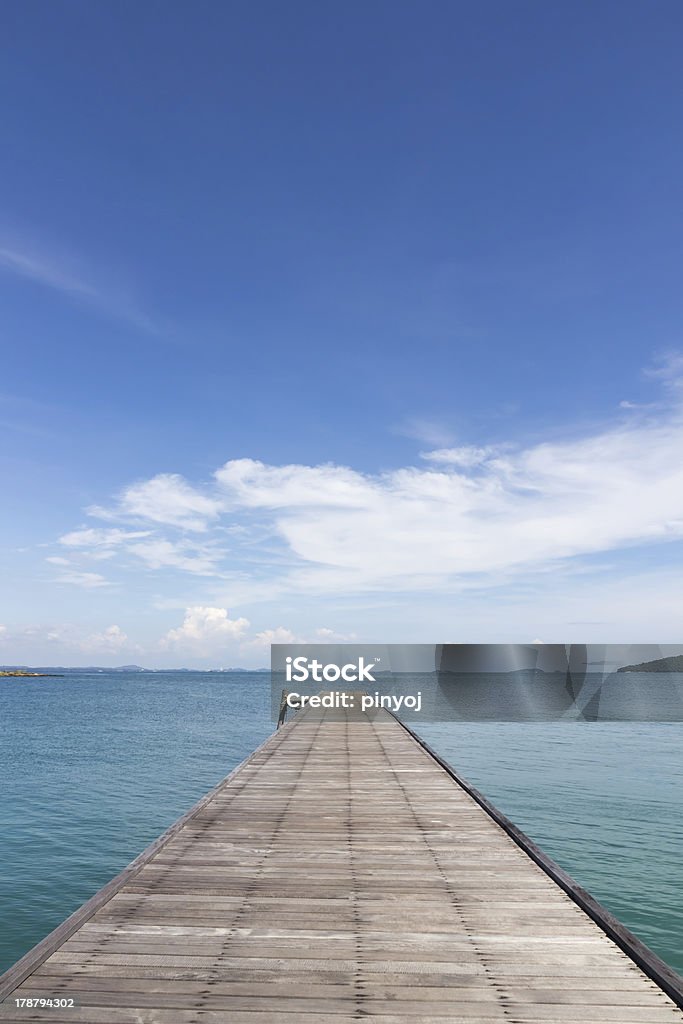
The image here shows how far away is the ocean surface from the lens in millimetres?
12359

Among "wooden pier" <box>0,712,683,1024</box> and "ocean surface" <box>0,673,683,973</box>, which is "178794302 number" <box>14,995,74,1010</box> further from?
"ocean surface" <box>0,673,683,973</box>

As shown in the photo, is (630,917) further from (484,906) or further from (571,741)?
(571,741)

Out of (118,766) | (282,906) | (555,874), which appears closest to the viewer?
(282,906)

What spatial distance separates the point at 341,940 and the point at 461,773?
71.2ft

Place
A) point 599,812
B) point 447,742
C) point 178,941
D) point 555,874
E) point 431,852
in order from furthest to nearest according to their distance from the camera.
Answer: point 447,742
point 599,812
point 431,852
point 555,874
point 178,941

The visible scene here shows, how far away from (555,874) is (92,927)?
15.3 ft

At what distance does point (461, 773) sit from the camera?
1013 inches

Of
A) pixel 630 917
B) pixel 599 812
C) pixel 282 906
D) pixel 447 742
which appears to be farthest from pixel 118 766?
pixel 282 906

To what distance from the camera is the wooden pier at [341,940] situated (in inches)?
178

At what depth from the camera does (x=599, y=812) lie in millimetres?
19094

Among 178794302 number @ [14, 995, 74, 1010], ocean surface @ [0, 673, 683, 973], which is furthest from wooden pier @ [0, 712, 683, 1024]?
ocean surface @ [0, 673, 683, 973]

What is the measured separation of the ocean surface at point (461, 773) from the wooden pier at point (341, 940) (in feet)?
15.0

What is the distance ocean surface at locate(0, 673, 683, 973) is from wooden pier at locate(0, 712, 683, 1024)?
15.0 ft

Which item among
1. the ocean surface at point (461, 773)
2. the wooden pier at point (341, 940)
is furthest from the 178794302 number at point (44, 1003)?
the ocean surface at point (461, 773)
